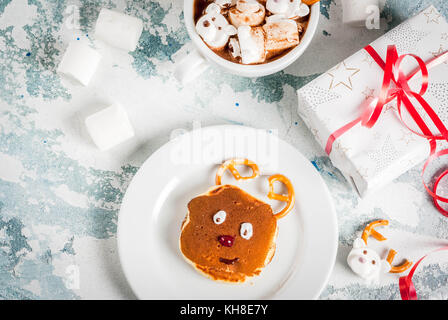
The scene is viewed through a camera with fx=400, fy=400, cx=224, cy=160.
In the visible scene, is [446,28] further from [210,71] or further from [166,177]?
[166,177]

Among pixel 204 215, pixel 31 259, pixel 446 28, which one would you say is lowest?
pixel 31 259

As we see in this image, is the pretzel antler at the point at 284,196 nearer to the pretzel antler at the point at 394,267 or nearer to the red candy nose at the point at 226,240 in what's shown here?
the red candy nose at the point at 226,240

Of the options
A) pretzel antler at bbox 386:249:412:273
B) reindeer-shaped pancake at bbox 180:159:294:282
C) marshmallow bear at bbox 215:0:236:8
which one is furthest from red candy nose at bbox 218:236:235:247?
marshmallow bear at bbox 215:0:236:8

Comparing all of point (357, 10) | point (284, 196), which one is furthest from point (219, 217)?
point (357, 10)

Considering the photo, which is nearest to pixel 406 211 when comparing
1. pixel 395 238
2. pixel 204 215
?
pixel 395 238

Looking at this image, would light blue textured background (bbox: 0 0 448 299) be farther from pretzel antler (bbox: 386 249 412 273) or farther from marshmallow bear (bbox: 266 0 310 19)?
marshmallow bear (bbox: 266 0 310 19)

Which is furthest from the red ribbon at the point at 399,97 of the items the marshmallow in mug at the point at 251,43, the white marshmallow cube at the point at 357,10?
the marshmallow in mug at the point at 251,43
